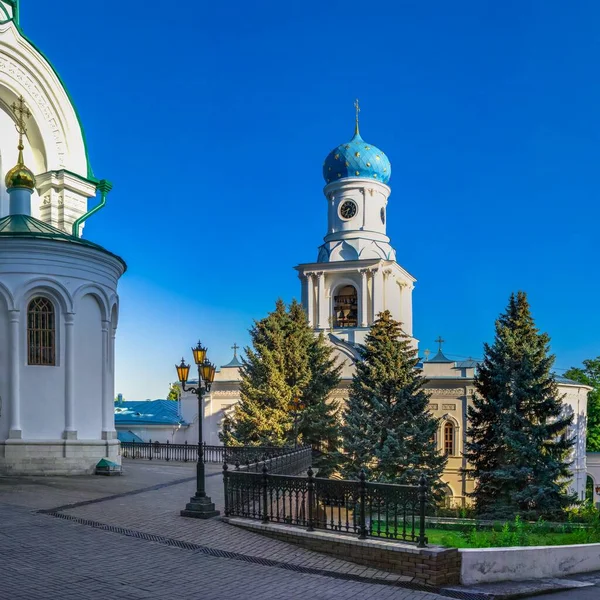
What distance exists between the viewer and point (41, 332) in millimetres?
18703

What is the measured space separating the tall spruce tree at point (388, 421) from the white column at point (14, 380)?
41.2ft

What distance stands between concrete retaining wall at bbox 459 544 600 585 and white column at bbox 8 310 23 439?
1276 centimetres

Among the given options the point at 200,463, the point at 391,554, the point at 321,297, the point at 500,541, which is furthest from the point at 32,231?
the point at 321,297

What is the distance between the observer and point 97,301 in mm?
19828

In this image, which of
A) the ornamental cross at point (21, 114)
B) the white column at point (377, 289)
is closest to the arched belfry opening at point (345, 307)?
the white column at point (377, 289)

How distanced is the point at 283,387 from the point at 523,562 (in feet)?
75.3

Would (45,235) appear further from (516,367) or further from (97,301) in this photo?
(516,367)

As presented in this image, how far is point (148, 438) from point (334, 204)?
1831cm

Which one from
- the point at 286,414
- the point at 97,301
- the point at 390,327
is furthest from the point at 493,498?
the point at 97,301

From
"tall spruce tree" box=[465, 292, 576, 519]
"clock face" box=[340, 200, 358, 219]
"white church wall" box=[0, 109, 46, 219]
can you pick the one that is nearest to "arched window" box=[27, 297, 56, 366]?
"white church wall" box=[0, 109, 46, 219]

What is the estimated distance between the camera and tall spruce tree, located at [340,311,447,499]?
87.1 ft

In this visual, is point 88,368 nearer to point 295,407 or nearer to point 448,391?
point 295,407

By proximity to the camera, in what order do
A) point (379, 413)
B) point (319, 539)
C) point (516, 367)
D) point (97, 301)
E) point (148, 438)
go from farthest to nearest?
point (148, 438)
point (379, 413)
point (516, 367)
point (97, 301)
point (319, 539)

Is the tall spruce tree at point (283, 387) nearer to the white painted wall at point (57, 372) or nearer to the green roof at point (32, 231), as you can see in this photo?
the white painted wall at point (57, 372)
